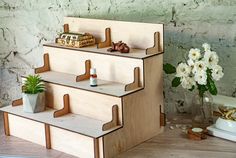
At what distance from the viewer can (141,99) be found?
1309 mm

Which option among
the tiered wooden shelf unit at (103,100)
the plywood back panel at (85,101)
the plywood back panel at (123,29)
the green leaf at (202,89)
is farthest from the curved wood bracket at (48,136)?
the green leaf at (202,89)

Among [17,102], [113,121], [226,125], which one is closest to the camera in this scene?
[113,121]

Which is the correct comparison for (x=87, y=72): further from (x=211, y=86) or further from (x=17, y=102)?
(x=211, y=86)

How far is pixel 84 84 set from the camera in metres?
1.35

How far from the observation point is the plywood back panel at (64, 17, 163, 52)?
137 centimetres

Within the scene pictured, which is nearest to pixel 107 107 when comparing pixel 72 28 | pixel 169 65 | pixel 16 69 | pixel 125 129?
pixel 125 129

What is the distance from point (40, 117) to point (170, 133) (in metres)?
0.44

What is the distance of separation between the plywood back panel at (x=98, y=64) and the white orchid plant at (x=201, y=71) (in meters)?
0.16

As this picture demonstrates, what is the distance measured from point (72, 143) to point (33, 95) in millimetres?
219

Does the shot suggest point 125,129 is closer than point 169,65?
Yes

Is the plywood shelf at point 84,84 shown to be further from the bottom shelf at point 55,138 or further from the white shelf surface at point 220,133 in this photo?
the white shelf surface at point 220,133

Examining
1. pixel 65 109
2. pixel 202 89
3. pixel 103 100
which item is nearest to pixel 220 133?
pixel 202 89

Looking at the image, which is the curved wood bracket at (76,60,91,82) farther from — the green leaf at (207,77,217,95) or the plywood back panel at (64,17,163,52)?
the green leaf at (207,77,217,95)

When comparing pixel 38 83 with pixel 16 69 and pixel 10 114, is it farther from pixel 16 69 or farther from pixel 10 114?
pixel 16 69
